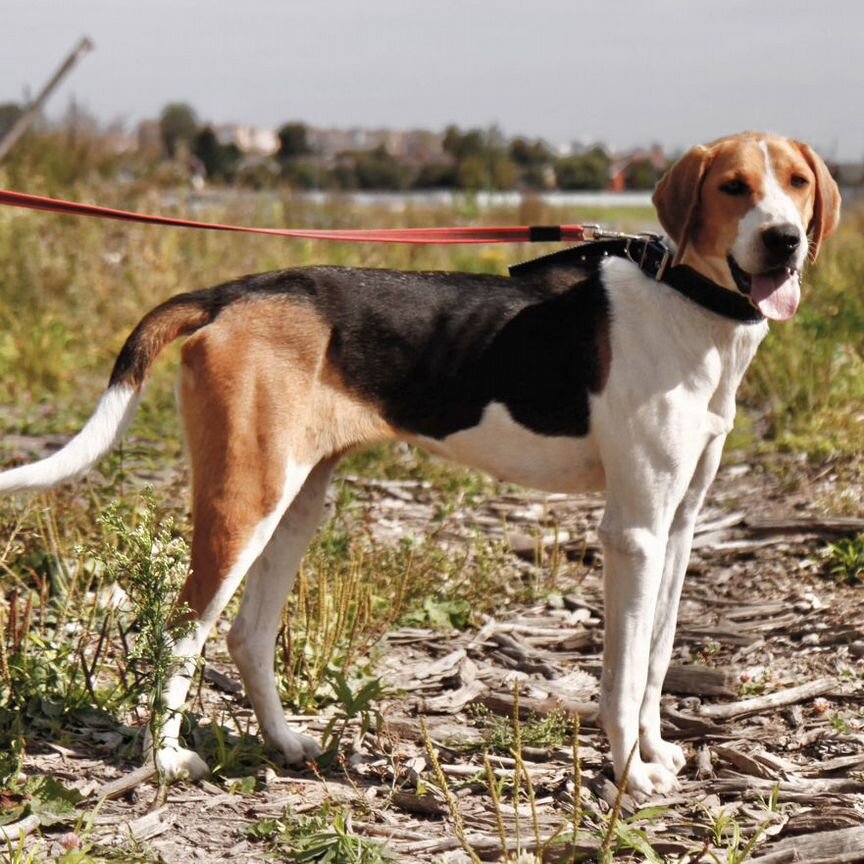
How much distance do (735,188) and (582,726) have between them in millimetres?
1836

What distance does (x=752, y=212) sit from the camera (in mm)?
3830

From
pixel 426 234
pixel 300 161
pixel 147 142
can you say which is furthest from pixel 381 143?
pixel 426 234

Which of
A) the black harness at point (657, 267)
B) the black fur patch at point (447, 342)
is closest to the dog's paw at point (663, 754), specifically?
the black fur patch at point (447, 342)

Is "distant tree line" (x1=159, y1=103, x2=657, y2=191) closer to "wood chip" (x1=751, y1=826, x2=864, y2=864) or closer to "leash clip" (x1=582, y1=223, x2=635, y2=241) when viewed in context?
"leash clip" (x1=582, y1=223, x2=635, y2=241)

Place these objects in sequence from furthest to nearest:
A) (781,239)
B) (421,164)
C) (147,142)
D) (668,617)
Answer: (421,164)
(147,142)
(668,617)
(781,239)

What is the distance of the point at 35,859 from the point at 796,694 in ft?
8.22

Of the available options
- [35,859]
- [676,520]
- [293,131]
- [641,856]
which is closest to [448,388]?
[676,520]

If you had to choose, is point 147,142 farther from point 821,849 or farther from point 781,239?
point 821,849

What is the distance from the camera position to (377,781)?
13.5ft

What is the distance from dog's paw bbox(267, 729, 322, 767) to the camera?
4219mm

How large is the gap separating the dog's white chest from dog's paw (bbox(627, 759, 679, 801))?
2.82 ft

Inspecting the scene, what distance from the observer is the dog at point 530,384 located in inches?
154

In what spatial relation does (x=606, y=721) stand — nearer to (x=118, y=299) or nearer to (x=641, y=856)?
(x=641, y=856)

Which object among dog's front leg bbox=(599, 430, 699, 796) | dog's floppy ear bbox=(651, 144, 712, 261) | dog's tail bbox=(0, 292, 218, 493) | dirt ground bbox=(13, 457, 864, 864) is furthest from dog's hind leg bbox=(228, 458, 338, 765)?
dog's floppy ear bbox=(651, 144, 712, 261)
